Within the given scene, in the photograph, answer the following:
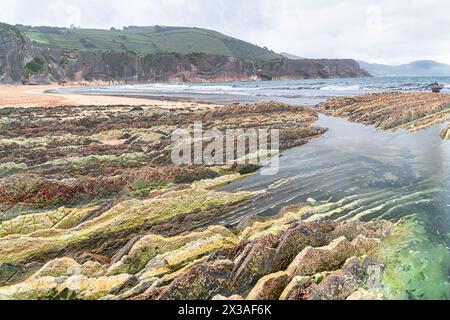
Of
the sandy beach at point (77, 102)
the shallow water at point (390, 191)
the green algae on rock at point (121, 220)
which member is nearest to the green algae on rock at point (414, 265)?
the shallow water at point (390, 191)

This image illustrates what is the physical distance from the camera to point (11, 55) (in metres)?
126

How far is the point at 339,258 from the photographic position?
318 inches

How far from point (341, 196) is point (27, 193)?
1111 cm

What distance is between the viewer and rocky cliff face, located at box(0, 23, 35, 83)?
402 ft

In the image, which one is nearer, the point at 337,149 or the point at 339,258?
the point at 339,258

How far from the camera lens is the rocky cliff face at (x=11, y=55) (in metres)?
123

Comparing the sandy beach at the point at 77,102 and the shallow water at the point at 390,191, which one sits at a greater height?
the sandy beach at the point at 77,102

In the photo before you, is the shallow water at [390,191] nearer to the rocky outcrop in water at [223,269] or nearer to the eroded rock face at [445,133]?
the eroded rock face at [445,133]

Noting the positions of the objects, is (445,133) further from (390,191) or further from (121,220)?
(121,220)

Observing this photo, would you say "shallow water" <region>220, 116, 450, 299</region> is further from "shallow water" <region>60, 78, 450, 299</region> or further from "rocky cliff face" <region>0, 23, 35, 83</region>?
"rocky cliff face" <region>0, 23, 35, 83</region>

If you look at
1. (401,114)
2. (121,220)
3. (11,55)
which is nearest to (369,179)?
(121,220)

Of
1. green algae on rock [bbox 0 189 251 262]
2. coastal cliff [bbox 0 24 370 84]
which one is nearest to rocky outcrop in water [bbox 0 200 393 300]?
green algae on rock [bbox 0 189 251 262]
